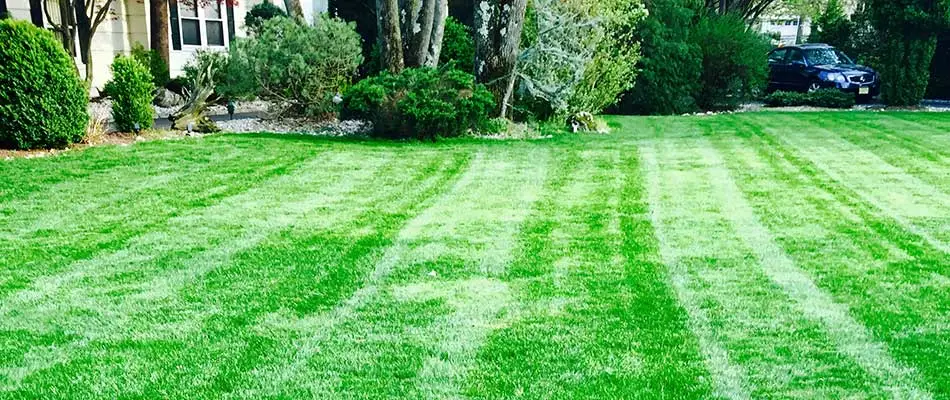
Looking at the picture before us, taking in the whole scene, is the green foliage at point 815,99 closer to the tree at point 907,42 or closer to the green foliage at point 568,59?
the tree at point 907,42

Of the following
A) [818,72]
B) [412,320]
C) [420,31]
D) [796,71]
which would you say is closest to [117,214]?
[412,320]

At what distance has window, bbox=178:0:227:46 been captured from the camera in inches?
715

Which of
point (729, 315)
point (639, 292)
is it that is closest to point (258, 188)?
point (639, 292)

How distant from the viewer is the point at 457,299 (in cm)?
383

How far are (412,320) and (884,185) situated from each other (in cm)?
518

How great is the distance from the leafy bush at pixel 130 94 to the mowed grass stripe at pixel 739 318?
6.39 meters

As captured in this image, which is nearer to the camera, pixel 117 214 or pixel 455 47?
pixel 117 214

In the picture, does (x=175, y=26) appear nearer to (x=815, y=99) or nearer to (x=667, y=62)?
(x=667, y=62)

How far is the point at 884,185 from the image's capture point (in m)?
6.84

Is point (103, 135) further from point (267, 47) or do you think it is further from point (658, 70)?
point (658, 70)

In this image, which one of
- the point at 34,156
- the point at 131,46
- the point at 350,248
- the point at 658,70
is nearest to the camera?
the point at 350,248

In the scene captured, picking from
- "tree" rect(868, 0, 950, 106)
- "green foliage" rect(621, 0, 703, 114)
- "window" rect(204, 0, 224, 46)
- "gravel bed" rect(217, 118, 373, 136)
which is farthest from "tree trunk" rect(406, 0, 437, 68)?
"tree" rect(868, 0, 950, 106)

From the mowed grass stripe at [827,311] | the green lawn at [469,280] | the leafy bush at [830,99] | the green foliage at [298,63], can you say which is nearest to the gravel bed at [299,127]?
the green foliage at [298,63]

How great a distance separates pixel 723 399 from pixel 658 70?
12.8m
